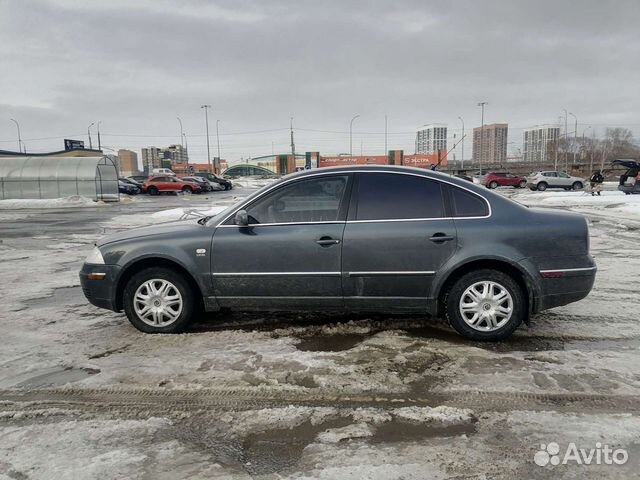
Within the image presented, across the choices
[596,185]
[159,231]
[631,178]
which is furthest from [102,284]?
[596,185]

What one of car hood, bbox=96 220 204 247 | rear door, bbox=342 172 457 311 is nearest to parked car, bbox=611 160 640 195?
rear door, bbox=342 172 457 311

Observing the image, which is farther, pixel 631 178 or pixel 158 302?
pixel 631 178

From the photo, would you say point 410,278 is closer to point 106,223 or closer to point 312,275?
point 312,275

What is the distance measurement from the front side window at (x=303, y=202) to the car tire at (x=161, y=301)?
0.99m

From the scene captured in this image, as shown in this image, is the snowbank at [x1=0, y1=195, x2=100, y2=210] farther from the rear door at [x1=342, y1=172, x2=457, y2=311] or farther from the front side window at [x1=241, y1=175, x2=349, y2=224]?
the rear door at [x1=342, y1=172, x2=457, y2=311]

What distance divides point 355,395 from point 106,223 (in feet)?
49.5

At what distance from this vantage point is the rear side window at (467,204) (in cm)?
425

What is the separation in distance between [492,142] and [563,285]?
11106 cm

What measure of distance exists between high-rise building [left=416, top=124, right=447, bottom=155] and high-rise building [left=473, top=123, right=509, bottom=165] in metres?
15.4

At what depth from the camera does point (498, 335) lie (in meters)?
4.20

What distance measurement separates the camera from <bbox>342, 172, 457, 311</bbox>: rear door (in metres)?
4.18

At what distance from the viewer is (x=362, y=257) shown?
422 cm

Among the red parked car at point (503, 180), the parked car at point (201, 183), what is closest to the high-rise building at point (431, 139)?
the red parked car at point (503, 180)

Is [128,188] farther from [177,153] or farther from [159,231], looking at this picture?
[177,153]
